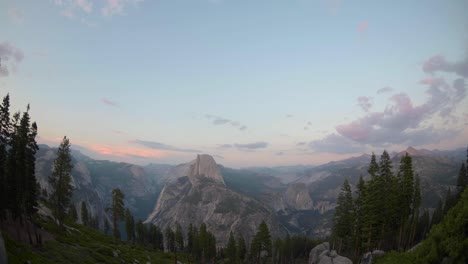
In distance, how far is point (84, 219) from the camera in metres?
129

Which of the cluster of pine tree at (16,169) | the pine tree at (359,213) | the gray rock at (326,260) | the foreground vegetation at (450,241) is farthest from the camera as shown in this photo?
the gray rock at (326,260)

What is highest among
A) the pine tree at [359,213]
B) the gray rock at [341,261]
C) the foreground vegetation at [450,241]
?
the foreground vegetation at [450,241]

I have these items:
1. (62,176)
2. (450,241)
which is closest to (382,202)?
(450,241)

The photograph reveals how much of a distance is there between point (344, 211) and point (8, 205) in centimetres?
7376

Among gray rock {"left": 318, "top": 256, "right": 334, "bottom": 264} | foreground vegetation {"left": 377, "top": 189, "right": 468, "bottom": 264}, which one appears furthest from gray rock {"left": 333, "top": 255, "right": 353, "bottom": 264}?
foreground vegetation {"left": 377, "top": 189, "right": 468, "bottom": 264}

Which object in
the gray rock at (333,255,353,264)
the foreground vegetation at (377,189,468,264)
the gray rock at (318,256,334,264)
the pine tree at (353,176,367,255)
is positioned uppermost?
the foreground vegetation at (377,189,468,264)

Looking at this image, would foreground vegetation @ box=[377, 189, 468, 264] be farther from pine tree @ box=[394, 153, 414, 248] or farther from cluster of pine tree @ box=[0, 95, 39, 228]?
cluster of pine tree @ box=[0, 95, 39, 228]

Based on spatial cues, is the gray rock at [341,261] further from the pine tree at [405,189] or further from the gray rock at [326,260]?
the pine tree at [405,189]

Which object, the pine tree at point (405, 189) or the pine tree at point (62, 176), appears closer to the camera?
the pine tree at point (62, 176)

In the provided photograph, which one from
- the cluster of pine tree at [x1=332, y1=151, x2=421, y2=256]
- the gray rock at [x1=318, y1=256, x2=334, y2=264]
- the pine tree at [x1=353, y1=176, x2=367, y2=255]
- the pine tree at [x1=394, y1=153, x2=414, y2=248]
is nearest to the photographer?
the cluster of pine tree at [x1=332, y1=151, x2=421, y2=256]

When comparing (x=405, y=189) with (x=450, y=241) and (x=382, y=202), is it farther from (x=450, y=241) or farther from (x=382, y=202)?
(x=450, y=241)

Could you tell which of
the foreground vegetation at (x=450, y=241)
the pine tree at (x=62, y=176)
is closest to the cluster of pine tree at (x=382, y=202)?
the foreground vegetation at (x=450, y=241)

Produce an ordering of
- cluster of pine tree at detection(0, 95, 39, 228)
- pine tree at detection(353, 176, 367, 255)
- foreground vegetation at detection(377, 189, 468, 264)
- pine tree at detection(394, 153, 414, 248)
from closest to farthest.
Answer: foreground vegetation at detection(377, 189, 468, 264) → cluster of pine tree at detection(0, 95, 39, 228) → pine tree at detection(394, 153, 414, 248) → pine tree at detection(353, 176, 367, 255)

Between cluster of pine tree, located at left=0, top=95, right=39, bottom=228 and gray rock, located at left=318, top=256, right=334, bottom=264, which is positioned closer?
cluster of pine tree, located at left=0, top=95, right=39, bottom=228
